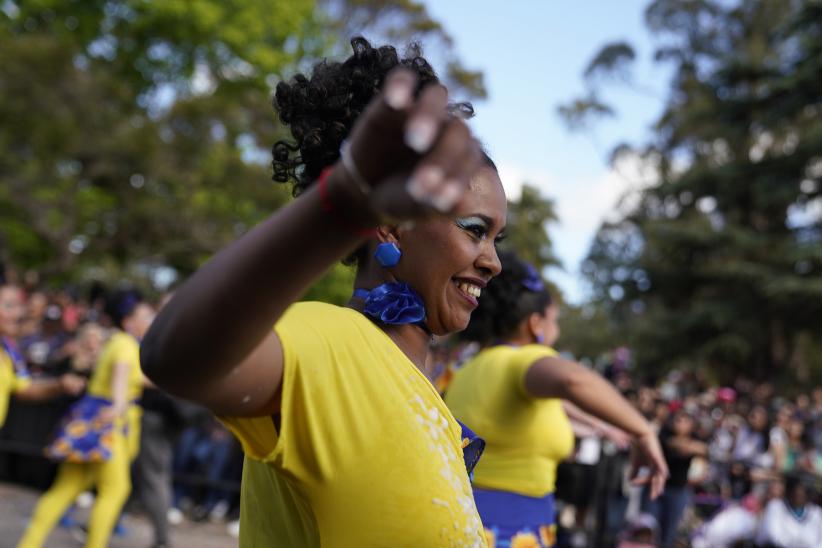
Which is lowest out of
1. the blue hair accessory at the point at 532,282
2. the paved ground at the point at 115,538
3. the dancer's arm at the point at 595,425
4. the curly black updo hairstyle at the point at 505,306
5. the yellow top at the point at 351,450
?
the paved ground at the point at 115,538

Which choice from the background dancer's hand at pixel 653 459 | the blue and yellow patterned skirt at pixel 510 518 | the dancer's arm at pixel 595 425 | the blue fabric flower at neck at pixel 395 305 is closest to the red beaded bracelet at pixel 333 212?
the blue fabric flower at neck at pixel 395 305

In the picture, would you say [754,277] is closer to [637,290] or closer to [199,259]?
[637,290]

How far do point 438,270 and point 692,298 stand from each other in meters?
22.2

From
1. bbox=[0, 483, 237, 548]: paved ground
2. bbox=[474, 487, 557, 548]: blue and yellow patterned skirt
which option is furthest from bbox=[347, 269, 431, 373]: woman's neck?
bbox=[0, 483, 237, 548]: paved ground

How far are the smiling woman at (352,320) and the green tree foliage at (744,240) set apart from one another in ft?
58.8

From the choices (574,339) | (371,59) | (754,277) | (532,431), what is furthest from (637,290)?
(371,59)

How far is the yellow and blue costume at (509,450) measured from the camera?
342 cm

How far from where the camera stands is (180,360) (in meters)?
1.03

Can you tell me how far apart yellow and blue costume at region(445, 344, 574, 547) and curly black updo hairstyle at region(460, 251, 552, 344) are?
1.32ft

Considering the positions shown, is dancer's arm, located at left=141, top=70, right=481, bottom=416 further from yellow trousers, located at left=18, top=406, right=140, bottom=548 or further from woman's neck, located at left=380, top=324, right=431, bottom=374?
yellow trousers, located at left=18, top=406, right=140, bottom=548

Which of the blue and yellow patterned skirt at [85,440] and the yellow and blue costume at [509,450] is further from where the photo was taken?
the blue and yellow patterned skirt at [85,440]

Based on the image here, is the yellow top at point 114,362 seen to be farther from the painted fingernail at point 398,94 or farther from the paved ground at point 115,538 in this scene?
the painted fingernail at point 398,94

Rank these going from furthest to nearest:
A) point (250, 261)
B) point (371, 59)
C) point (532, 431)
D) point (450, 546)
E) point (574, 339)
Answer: point (574, 339)
point (532, 431)
point (371, 59)
point (450, 546)
point (250, 261)

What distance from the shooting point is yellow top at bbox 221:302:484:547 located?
1314 mm
